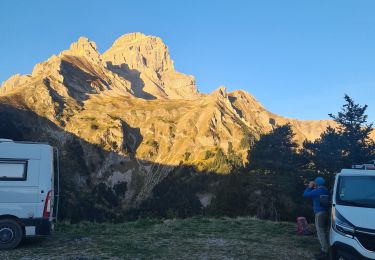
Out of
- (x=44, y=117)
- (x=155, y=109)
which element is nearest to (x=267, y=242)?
(x=44, y=117)

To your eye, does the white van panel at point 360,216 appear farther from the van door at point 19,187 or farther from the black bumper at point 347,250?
the van door at point 19,187

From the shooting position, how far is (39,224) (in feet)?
34.0

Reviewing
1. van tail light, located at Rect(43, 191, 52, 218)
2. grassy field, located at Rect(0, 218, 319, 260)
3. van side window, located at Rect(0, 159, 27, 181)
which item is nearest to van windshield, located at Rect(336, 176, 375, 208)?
grassy field, located at Rect(0, 218, 319, 260)

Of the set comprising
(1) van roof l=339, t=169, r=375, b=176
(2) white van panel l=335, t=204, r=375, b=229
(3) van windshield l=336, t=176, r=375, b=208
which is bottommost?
(2) white van panel l=335, t=204, r=375, b=229

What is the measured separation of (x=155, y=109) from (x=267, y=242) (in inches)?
5108

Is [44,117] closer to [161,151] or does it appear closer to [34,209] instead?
[161,151]

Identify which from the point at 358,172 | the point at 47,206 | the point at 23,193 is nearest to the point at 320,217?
the point at 358,172

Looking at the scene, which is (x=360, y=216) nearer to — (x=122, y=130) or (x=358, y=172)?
(x=358, y=172)

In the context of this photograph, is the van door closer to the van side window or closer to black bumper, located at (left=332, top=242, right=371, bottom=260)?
the van side window

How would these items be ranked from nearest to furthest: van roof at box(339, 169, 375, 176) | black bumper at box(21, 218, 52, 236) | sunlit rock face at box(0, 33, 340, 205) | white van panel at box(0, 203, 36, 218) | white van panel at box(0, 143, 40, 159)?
van roof at box(339, 169, 375, 176), white van panel at box(0, 203, 36, 218), black bumper at box(21, 218, 52, 236), white van panel at box(0, 143, 40, 159), sunlit rock face at box(0, 33, 340, 205)

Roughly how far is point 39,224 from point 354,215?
307 inches

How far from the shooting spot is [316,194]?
10.1 metres

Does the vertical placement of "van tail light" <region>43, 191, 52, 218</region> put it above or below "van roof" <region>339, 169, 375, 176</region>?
below

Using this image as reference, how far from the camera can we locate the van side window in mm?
10258
